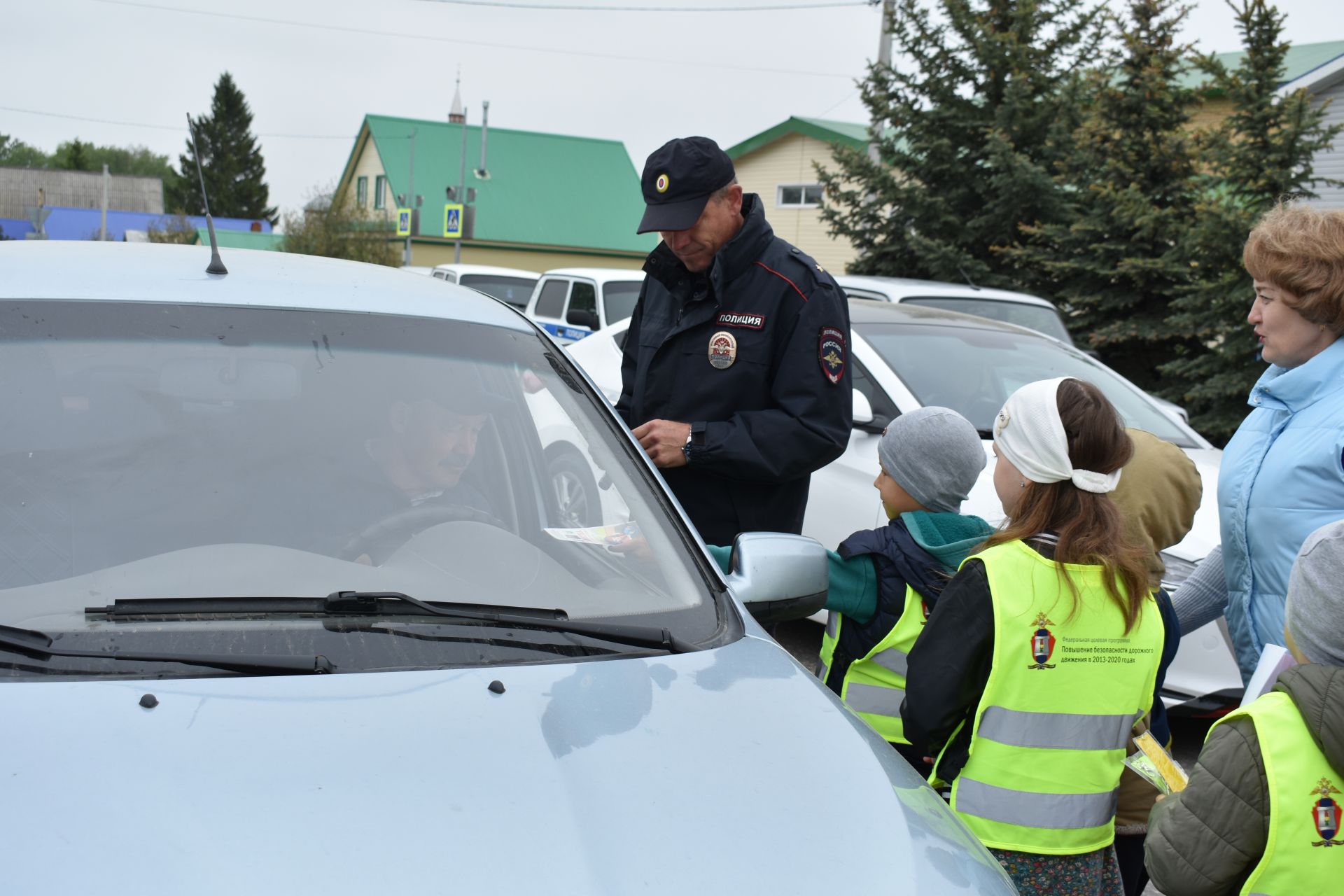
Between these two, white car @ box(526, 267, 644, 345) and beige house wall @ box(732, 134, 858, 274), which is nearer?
white car @ box(526, 267, 644, 345)

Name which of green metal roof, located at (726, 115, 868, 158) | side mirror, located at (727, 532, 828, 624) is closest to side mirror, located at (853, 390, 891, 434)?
side mirror, located at (727, 532, 828, 624)

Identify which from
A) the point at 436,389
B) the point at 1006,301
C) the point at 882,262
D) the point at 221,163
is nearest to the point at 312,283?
the point at 436,389

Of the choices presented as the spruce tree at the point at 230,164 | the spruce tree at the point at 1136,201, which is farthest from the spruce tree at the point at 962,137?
the spruce tree at the point at 230,164

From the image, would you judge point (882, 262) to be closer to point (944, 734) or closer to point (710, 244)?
point (710, 244)

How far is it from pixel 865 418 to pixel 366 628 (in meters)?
3.75

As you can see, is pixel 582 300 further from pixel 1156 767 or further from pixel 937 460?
pixel 1156 767

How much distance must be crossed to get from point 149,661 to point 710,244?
2165 millimetres

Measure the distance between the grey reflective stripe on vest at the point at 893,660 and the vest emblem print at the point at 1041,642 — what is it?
0.44 metres

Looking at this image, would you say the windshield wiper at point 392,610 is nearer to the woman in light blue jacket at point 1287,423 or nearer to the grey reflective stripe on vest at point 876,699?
the grey reflective stripe on vest at point 876,699

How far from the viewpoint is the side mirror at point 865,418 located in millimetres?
5406

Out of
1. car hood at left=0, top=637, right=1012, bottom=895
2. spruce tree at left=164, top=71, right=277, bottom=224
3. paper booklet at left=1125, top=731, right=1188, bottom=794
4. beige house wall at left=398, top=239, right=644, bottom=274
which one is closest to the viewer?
car hood at left=0, top=637, right=1012, bottom=895

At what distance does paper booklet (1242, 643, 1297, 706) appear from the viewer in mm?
2104

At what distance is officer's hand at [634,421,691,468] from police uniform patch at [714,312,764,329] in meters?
0.34

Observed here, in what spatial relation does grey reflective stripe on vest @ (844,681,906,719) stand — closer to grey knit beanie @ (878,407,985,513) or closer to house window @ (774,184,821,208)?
grey knit beanie @ (878,407,985,513)
